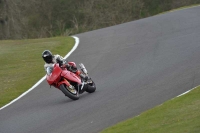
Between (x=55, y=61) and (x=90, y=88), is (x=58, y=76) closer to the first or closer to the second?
(x=55, y=61)

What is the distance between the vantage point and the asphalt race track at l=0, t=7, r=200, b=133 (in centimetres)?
1013

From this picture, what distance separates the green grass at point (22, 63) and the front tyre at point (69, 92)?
8.19ft

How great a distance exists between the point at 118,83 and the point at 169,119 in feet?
16.4

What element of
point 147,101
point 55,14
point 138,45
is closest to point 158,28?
point 138,45

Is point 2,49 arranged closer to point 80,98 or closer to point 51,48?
point 51,48

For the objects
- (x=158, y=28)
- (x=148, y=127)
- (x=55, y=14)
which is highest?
(x=55, y=14)

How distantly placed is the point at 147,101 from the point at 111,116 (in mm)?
1054

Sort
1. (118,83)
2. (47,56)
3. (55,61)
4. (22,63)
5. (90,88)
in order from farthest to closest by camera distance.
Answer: (22,63) → (118,83) → (90,88) → (55,61) → (47,56)

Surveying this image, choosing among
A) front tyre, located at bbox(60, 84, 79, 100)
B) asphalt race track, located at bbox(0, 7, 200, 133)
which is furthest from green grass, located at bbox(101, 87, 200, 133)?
front tyre, located at bbox(60, 84, 79, 100)

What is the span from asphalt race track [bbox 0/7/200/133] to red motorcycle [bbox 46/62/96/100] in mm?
244

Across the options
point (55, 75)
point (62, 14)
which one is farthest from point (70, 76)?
point (62, 14)

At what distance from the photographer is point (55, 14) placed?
151ft

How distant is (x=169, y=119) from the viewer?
808 centimetres

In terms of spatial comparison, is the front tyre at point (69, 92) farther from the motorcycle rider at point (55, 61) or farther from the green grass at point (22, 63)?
the green grass at point (22, 63)
